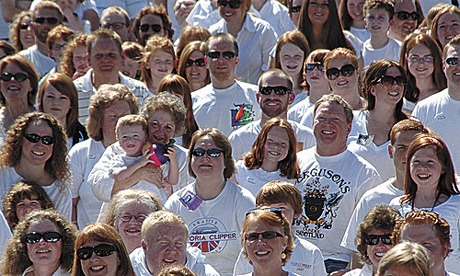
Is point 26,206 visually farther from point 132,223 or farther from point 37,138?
point 132,223

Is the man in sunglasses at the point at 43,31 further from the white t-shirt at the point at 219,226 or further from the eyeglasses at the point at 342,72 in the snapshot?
the white t-shirt at the point at 219,226

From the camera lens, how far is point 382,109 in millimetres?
9672

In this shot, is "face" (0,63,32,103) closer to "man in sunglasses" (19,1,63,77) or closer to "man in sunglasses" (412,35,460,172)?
"man in sunglasses" (19,1,63,77)

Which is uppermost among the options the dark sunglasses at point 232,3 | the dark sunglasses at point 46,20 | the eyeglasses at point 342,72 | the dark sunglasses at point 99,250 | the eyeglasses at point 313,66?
the dark sunglasses at point 232,3

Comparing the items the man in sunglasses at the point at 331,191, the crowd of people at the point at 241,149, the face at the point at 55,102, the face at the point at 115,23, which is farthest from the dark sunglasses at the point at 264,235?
the face at the point at 115,23

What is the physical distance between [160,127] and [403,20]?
11.9 feet

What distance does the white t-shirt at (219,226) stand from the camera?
28.3 feet

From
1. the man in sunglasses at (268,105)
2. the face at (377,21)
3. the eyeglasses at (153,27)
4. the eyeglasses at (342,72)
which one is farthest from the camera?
the eyeglasses at (153,27)

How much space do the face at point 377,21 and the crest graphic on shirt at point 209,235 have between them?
142 inches

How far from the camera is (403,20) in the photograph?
11906mm

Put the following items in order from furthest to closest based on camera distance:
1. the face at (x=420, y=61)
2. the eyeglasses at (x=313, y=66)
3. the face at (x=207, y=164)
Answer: the eyeglasses at (x=313, y=66)
the face at (x=420, y=61)
the face at (x=207, y=164)

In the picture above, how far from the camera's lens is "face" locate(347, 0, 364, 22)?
40.5 feet

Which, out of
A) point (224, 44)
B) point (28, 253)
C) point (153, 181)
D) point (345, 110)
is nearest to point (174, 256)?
point (28, 253)

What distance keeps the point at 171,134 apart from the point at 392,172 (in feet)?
5.71
